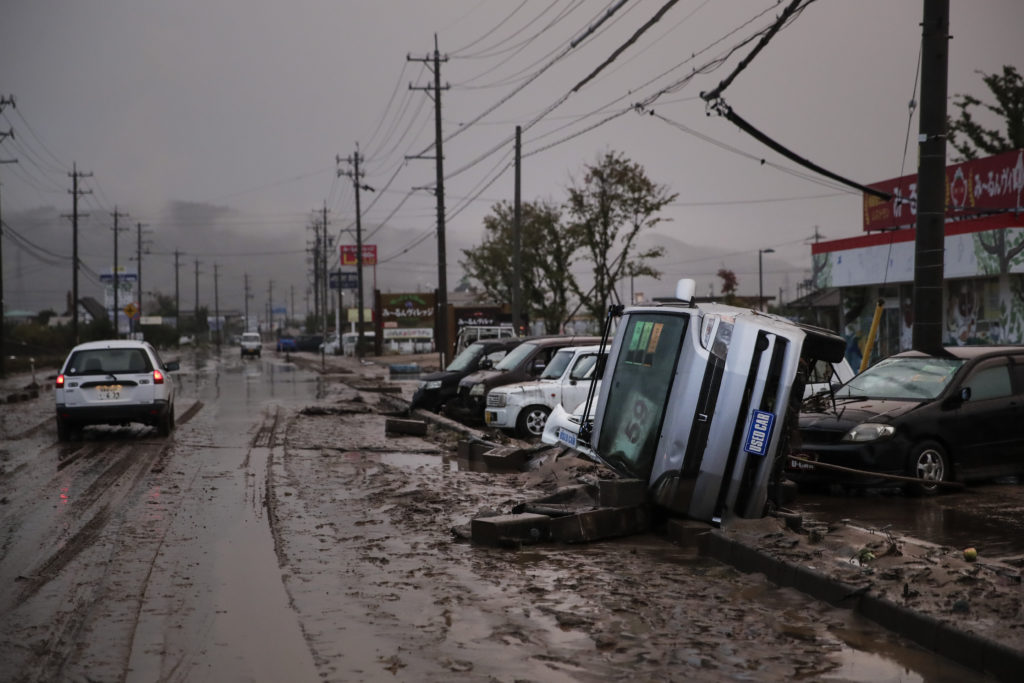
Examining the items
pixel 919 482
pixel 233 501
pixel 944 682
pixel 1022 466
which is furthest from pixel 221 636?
pixel 1022 466

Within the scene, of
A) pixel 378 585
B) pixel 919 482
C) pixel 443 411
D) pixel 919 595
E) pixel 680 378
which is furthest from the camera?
pixel 443 411

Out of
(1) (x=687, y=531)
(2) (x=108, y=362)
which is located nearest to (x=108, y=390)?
(2) (x=108, y=362)

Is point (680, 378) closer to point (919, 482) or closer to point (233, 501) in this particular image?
point (919, 482)

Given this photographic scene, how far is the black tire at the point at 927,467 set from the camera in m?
11.6

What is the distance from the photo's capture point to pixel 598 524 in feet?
29.9

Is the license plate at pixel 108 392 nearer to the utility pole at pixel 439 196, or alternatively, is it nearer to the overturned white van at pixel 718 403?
the overturned white van at pixel 718 403

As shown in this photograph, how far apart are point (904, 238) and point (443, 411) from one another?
552 inches

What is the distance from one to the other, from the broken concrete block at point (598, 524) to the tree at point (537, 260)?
1354 inches

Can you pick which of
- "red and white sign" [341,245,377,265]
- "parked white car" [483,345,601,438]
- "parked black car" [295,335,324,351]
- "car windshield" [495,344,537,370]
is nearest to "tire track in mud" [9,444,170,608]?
"parked white car" [483,345,601,438]

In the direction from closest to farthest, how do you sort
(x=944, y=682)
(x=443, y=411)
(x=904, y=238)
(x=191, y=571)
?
(x=944, y=682)
(x=191, y=571)
(x=443, y=411)
(x=904, y=238)

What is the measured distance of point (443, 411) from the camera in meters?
22.6

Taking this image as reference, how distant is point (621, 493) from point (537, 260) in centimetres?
4038

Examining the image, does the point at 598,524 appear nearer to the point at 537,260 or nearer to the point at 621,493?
the point at 621,493

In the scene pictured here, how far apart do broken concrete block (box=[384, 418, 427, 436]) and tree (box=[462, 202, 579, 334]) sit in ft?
83.2
